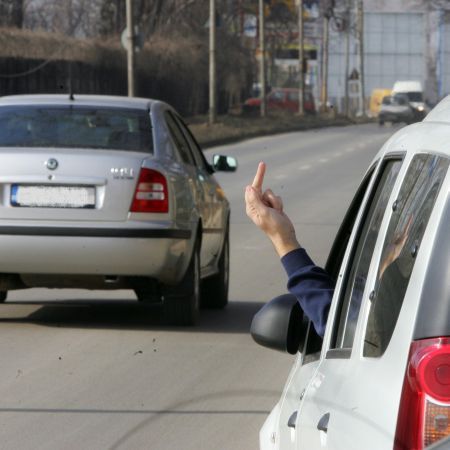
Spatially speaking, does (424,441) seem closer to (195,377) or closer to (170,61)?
(195,377)

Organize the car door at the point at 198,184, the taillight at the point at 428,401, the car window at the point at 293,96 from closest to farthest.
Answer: the taillight at the point at 428,401, the car door at the point at 198,184, the car window at the point at 293,96

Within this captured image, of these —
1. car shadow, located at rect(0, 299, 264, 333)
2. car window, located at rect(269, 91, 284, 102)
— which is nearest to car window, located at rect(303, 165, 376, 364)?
car shadow, located at rect(0, 299, 264, 333)

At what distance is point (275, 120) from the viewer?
67250 millimetres

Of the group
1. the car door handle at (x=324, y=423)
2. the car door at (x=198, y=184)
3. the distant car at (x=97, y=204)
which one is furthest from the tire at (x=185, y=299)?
the car door handle at (x=324, y=423)

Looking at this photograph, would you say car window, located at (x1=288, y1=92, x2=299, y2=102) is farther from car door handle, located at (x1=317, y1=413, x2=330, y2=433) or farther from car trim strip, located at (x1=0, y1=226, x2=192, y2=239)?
car door handle, located at (x1=317, y1=413, x2=330, y2=433)

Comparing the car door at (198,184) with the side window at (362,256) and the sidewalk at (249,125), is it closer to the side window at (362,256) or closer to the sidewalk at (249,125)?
the side window at (362,256)

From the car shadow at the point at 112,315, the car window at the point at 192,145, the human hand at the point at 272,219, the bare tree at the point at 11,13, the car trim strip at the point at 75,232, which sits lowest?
the car shadow at the point at 112,315

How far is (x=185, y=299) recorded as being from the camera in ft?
31.8

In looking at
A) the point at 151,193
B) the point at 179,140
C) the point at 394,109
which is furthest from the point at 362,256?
the point at 394,109

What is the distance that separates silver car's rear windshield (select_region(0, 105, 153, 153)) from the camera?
959 centimetres

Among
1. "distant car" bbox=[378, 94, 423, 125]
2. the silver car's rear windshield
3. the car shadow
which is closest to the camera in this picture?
the silver car's rear windshield

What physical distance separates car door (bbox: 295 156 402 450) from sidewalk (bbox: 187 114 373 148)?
41.0m

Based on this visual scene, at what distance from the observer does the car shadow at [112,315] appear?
9.98m

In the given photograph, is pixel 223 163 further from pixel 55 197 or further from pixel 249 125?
pixel 249 125
